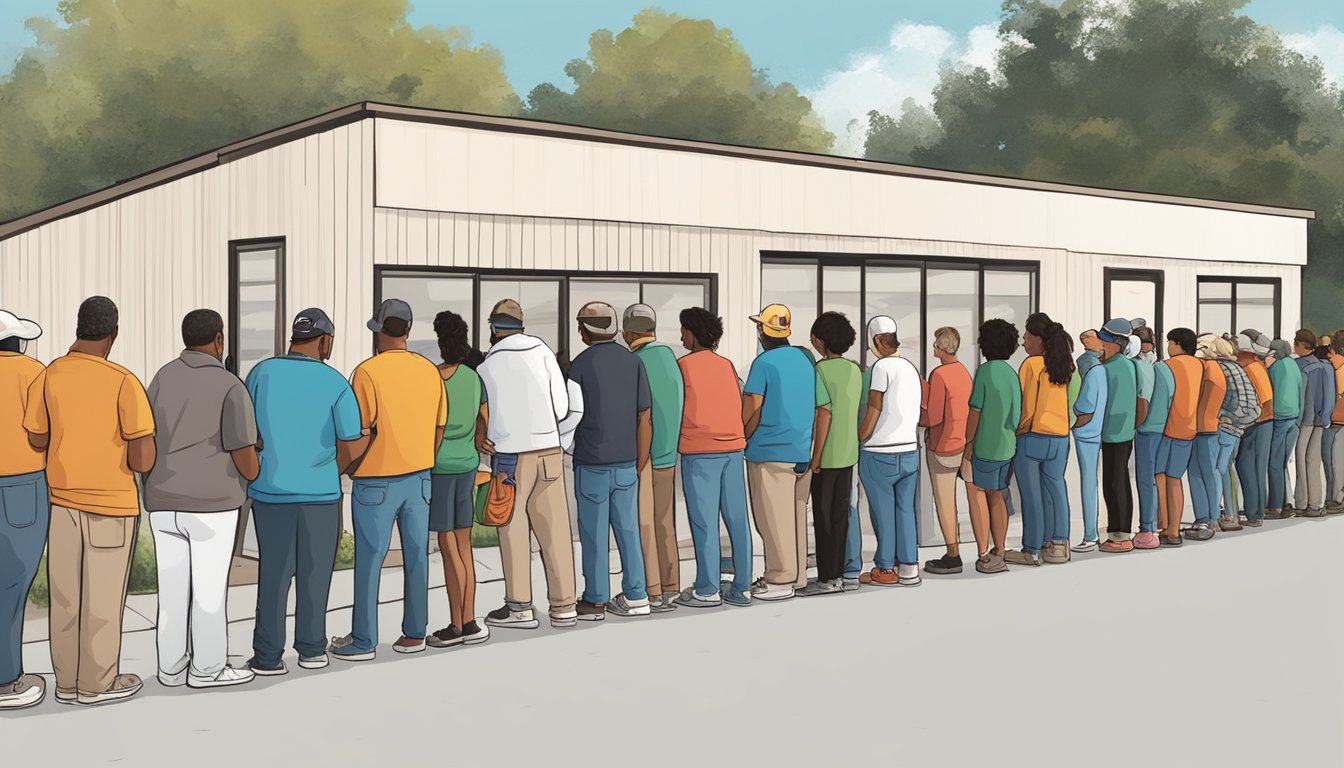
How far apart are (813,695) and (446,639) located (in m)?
2.39

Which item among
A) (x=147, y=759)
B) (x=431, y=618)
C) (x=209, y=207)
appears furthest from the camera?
(x=209, y=207)

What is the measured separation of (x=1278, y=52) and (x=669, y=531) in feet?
195

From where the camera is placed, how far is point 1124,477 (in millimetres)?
12180

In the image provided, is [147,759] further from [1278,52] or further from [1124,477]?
[1278,52]

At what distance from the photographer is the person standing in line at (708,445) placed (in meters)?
9.48

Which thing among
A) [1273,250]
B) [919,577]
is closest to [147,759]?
[919,577]

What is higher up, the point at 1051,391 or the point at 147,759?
the point at 1051,391

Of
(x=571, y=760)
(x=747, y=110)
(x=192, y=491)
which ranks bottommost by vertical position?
(x=571, y=760)

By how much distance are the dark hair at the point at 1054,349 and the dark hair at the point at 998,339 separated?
1.72 ft

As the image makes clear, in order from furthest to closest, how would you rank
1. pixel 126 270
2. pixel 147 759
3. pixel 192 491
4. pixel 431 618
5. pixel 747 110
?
pixel 747 110 < pixel 126 270 < pixel 431 618 < pixel 192 491 < pixel 147 759

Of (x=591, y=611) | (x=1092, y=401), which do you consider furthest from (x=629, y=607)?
(x=1092, y=401)

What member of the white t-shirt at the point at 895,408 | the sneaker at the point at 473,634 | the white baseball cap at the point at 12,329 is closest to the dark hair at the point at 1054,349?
the white t-shirt at the point at 895,408

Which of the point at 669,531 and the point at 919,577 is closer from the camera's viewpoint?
the point at 669,531

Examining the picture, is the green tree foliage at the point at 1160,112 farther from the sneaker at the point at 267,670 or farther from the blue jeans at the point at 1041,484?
the sneaker at the point at 267,670
